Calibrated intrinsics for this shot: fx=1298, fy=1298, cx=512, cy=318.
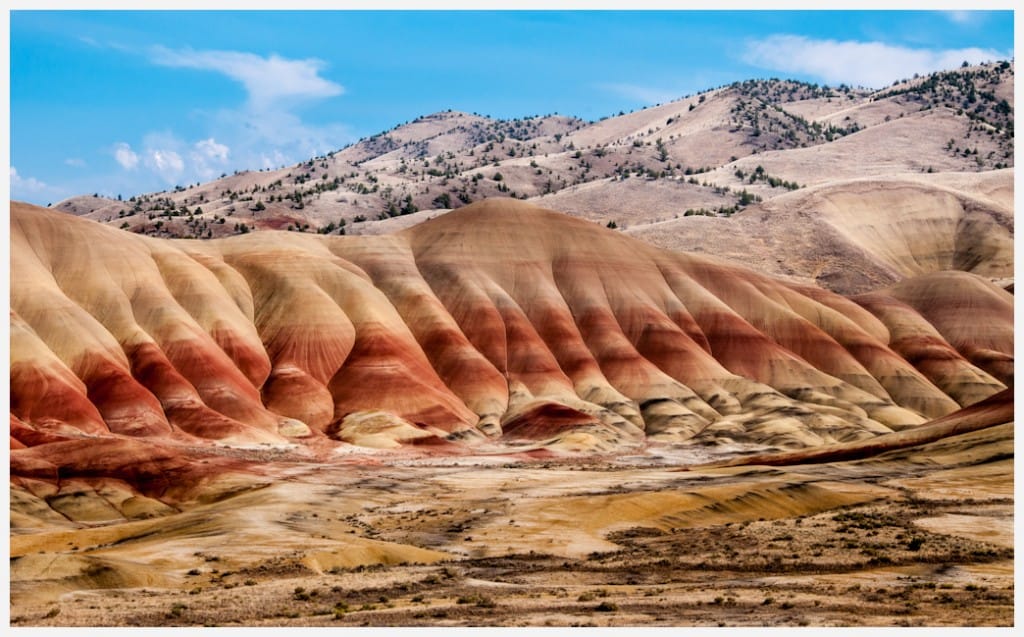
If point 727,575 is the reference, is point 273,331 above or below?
above

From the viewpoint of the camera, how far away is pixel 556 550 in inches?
2525

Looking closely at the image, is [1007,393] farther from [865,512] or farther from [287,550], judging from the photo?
[287,550]

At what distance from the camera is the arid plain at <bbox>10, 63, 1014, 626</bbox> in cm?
4900

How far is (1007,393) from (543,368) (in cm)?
5933

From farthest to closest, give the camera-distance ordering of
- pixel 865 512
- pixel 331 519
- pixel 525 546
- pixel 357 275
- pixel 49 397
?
pixel 357 275, pixel 49 397, pixel 331 519, pixel 865 512, pixel 525 546

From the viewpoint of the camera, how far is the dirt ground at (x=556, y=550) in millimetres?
42594

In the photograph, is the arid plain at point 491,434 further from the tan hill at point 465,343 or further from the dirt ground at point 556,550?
the tan hill at point 465,343

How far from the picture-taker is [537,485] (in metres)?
93.0

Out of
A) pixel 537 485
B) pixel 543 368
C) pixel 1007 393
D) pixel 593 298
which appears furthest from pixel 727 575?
pixel 593 298

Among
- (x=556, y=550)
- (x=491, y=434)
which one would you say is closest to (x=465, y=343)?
(x=491, y=434)

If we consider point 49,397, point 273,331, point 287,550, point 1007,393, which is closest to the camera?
point 287,550

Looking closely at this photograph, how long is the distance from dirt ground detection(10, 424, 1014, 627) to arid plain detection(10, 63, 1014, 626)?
313 mm

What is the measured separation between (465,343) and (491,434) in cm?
2061

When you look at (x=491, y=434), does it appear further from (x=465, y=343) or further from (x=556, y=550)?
(x=556, y=550)
